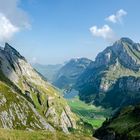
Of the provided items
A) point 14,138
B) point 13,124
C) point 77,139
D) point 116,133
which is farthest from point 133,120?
point 14,138

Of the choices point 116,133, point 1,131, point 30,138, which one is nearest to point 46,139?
point 30,138

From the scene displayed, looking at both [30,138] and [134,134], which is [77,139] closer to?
[30,138]

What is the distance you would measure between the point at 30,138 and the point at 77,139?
10651 millimetres

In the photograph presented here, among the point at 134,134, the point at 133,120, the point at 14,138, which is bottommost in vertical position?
the point at 14,138

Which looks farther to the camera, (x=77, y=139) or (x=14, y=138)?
(x=77, y=139)

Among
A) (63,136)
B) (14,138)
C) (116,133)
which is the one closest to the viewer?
(14,138)

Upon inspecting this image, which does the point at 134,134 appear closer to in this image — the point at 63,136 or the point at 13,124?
the point at 13,124

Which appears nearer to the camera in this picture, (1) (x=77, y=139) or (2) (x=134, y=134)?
(1) (x=77, y=139)

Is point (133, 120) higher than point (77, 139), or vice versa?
point (133, 120)

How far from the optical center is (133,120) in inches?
7736

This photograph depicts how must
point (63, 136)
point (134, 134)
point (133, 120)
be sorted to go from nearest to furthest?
point (63, 136) < point (134, 134) < point (133, 120)

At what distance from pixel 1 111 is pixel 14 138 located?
145436 millimetres

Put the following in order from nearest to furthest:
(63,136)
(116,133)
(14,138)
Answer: (14,138)
(63,136)
(116,133)

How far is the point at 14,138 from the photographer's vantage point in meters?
52.2
